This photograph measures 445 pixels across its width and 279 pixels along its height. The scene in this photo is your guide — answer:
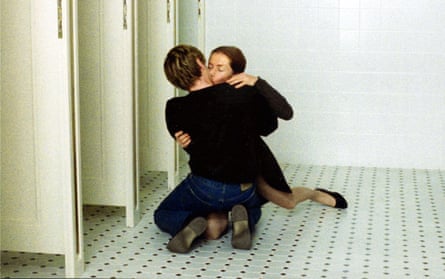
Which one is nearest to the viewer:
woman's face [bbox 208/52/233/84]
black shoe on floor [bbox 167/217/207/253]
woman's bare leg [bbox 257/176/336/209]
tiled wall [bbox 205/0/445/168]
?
black shoe on floor [bbox 167/217/207/253]

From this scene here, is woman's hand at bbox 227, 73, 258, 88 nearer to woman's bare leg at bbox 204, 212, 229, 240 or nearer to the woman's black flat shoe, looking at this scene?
woman's bare leg at bbox 204, 212, 229, 240

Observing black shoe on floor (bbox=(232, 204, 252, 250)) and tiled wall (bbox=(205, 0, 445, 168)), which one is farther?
tiled wall (bbox=(205, 0, 445, 168))

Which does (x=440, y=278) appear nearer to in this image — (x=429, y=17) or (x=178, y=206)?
(x=178, y=206)

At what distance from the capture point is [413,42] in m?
4.95

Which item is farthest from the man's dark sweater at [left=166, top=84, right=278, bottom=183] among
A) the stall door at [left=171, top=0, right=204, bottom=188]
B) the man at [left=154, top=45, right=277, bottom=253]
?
the stall door at [left=171, top=0, right=204, bottom=188]

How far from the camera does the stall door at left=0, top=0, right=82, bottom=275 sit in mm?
3076

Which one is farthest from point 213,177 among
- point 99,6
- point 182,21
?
point 182,21

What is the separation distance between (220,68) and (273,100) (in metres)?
0.27

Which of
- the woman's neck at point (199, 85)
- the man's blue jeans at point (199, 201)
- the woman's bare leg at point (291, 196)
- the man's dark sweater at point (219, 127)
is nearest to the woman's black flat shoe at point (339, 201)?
the woman's bare leg at point (291, 196)

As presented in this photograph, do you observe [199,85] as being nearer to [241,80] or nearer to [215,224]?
[241,80]

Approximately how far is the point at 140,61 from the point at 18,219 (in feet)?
4.88

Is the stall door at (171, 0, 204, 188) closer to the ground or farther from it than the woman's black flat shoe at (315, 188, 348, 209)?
farther from it

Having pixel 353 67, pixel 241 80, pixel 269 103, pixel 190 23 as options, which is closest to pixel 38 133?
pixel 241 80

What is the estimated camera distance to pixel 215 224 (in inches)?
146
